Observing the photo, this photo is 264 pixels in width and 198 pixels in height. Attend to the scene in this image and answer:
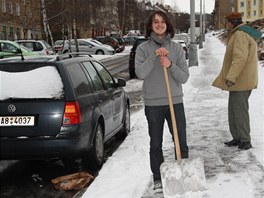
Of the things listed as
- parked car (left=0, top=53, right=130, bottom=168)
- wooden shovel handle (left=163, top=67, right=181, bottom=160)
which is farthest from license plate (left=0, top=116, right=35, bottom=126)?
wooden shovel handle (left=163, top=67, right=181, bottom=160)

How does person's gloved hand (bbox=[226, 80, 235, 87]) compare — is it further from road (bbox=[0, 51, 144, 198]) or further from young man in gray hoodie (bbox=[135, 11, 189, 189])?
road (bbox=[0, 51, 144, 198])

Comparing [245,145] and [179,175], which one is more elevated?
[179,175]

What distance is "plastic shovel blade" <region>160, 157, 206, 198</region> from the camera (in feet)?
14.6

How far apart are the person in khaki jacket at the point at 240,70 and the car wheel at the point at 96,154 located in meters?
1.76

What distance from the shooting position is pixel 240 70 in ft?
19.7

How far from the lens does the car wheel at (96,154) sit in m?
5.99

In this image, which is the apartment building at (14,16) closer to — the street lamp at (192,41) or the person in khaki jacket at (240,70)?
the street lamp at (192,41)

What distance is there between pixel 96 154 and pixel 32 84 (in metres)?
1.24

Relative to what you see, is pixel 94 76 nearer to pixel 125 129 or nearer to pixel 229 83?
pixel 125 129

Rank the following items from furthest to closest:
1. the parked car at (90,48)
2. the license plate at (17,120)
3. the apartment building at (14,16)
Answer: the apartment building at (14,16)
the parked car at (90,48)
the license plate at (17,120)

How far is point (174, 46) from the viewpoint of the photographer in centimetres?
462

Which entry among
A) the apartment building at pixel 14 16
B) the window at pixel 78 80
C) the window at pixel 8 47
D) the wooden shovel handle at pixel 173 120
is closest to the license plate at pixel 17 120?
the window at pixel 78 80

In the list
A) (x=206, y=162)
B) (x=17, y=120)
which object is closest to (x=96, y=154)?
(x=17, y=120)

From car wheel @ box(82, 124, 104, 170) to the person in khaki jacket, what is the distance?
1.76 meters
